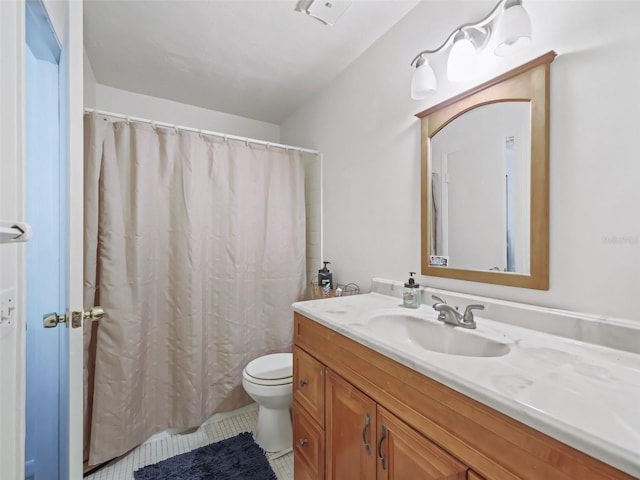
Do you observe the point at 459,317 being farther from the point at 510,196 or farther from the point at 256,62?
the point at 256,62

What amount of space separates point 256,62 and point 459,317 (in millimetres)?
1887

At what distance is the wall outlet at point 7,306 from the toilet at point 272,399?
4.03 feet

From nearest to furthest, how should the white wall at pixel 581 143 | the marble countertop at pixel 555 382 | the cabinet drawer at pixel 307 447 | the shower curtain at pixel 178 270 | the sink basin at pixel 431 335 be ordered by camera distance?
the marble countertop at pixel 555 382, the white wall at pixel 581 143, the sink basin at pixel 431 335, the cabinet drawer at pixel 307 447, the shower curtain at pixel 178 270

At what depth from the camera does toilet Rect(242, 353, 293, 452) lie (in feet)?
5.23

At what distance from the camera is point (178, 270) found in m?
1.82

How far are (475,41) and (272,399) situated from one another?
1958mm

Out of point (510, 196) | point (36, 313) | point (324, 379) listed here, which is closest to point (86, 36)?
point (36, 313)

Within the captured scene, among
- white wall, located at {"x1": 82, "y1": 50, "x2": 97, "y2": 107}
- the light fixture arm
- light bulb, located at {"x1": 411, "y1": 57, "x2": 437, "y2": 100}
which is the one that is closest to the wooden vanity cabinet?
light bulb, located at {"x1": 411, "y1": 57, "x2": 437, "y2": 100}

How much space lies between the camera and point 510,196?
109cm

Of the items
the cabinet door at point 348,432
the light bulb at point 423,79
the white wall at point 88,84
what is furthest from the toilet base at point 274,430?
the white wall at point 88,84

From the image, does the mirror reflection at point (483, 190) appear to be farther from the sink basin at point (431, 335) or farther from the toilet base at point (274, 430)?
the toilet base at point (274, 430)

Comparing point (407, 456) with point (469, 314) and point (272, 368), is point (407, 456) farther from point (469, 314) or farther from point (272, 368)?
point (272, 368)

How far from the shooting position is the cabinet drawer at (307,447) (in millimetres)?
1146

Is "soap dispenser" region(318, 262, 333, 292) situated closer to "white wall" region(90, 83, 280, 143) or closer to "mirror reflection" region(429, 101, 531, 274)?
"mirror reflection" region(429, 101, 531, 274)
